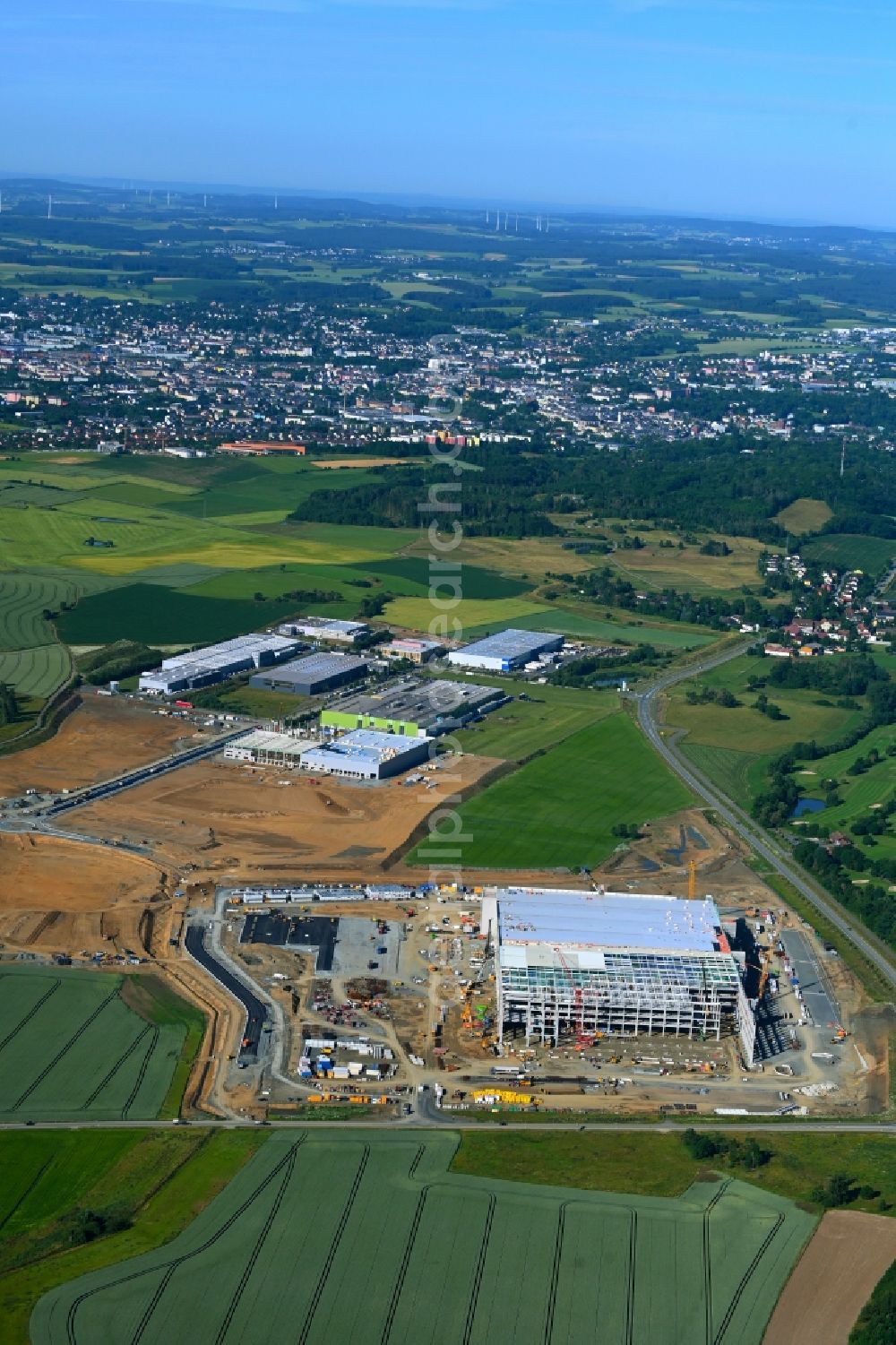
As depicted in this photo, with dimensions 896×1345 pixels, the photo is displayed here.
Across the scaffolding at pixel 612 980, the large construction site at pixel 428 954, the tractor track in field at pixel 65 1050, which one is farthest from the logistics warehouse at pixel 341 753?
the tractor track in field at pixel 65 1050

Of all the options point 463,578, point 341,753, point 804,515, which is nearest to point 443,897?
point 341,753

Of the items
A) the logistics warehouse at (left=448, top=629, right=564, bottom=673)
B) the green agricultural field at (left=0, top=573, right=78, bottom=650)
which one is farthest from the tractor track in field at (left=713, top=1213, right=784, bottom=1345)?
the green agricultural field at (left=0, top=573, right=78, bottom=650)

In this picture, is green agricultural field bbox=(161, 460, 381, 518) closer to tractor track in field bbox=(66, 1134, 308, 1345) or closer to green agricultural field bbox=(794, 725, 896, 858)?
green agricultural field bbox=(794, 725, 896, 858)

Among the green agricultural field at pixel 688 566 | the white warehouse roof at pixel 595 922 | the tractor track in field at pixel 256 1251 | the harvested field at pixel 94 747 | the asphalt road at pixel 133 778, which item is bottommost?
the harvested field at pixel 94 747

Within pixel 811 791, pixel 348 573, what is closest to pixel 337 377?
pixel 348 573

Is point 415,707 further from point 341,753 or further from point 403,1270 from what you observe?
point 403,1270

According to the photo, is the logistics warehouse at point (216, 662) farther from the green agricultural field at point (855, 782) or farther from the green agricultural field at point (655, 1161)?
the green agricultural field at point (655, 1161)
